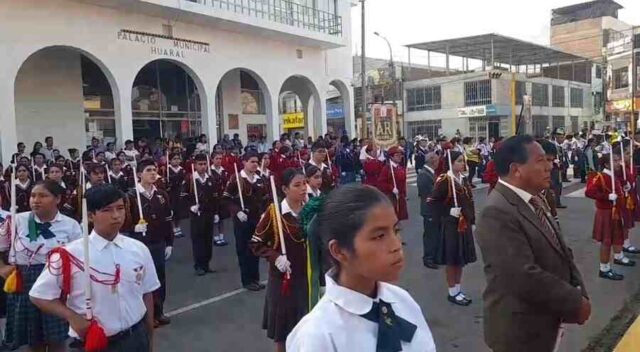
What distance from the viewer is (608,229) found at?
682 cm

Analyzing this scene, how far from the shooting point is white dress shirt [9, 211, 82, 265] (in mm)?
4039

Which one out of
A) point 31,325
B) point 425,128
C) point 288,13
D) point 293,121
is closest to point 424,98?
point 425,128

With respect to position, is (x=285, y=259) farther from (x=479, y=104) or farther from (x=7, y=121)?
(x=479, y=104)

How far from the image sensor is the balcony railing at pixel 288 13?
17422 mm

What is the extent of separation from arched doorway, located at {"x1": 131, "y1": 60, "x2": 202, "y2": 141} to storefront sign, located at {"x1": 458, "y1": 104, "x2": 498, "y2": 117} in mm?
22967

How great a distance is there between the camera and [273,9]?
18922 mm

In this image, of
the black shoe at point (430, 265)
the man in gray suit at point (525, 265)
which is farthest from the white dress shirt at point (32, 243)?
the black shoe at point (430, 265)

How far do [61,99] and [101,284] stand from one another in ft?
48.7

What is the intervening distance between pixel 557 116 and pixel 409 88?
541 inches

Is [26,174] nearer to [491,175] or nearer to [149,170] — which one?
[149,170]

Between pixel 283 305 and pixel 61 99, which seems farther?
pixel 61 99

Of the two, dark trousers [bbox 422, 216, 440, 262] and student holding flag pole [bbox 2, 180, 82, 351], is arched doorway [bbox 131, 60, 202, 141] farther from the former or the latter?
student holding flag pole [bbox 2, 180, 82, 351]

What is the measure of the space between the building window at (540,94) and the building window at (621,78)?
5310 mm

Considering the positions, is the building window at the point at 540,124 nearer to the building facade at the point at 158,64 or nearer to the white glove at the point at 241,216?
the building facade at the point at 158,64
